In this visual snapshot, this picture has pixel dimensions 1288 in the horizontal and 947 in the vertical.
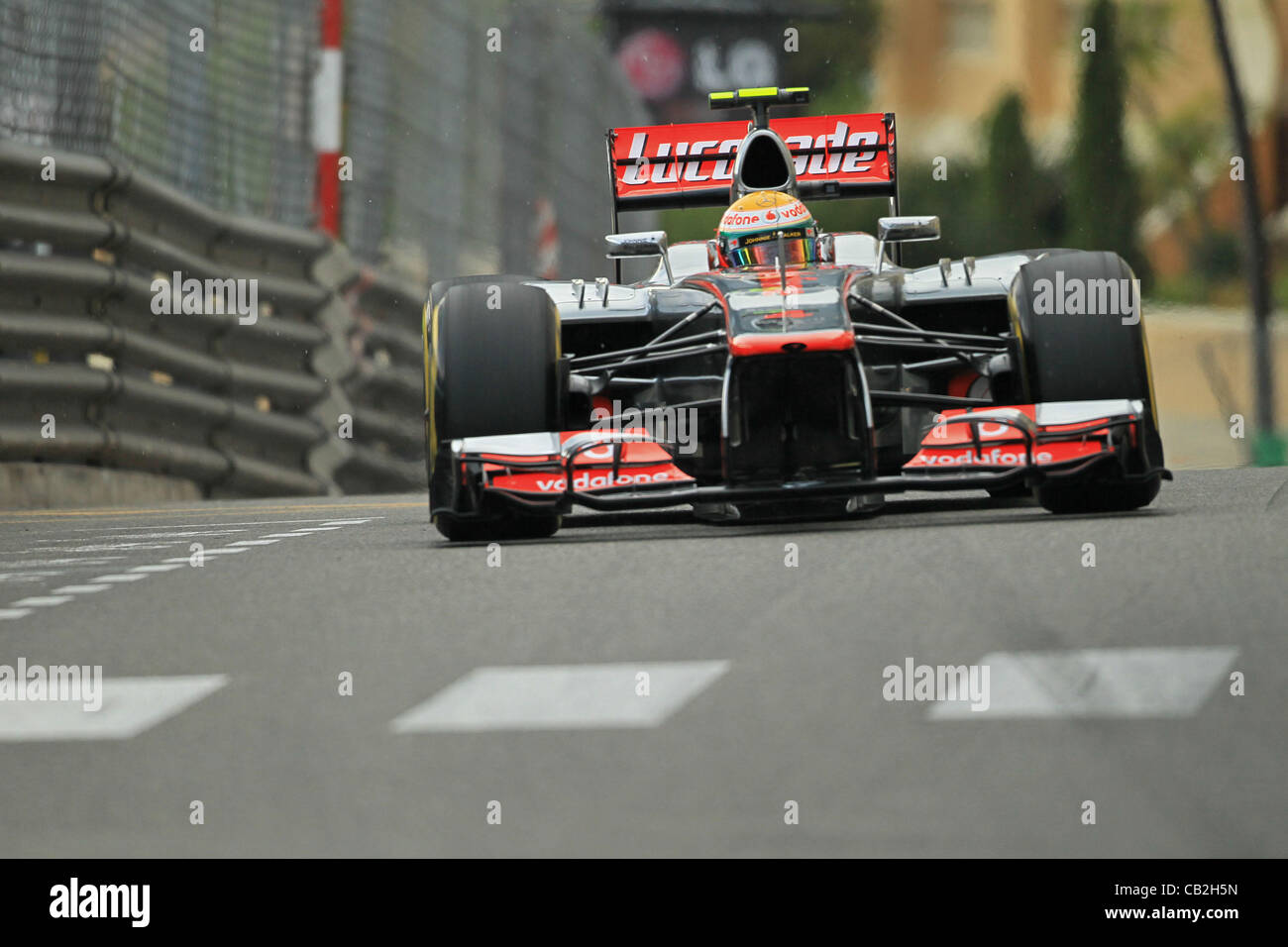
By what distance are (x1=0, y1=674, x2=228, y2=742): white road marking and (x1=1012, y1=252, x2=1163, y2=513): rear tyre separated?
4123 mm

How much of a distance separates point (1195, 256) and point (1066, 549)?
17.6 meters

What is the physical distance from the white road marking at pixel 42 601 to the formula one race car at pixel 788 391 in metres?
1.85

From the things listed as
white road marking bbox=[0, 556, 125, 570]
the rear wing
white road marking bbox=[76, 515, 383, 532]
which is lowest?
white road marking bbox=[0, 556, 125, 570]

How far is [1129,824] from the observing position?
13.0ft

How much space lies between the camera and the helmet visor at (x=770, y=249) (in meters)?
10.6

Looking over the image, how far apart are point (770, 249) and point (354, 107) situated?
9230 millimetres

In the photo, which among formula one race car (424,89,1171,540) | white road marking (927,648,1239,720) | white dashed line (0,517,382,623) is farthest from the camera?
formula one race car (424,89,1171,540)

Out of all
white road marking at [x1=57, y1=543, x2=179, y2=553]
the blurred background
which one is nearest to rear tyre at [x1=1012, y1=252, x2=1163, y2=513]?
white road marking at [x1=57, y1=543, x2=179, y2=553]

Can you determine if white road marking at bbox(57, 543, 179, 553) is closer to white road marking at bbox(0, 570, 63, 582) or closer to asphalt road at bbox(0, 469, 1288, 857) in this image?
white road marking at bbox(0, 570, 63, 582)

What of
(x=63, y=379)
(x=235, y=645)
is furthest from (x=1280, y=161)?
(x=235, y=645)

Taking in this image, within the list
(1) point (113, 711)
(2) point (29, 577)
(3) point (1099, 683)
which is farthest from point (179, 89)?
(3) point (1099, 683)

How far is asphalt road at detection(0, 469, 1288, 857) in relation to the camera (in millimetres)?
4109

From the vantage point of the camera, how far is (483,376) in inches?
360
